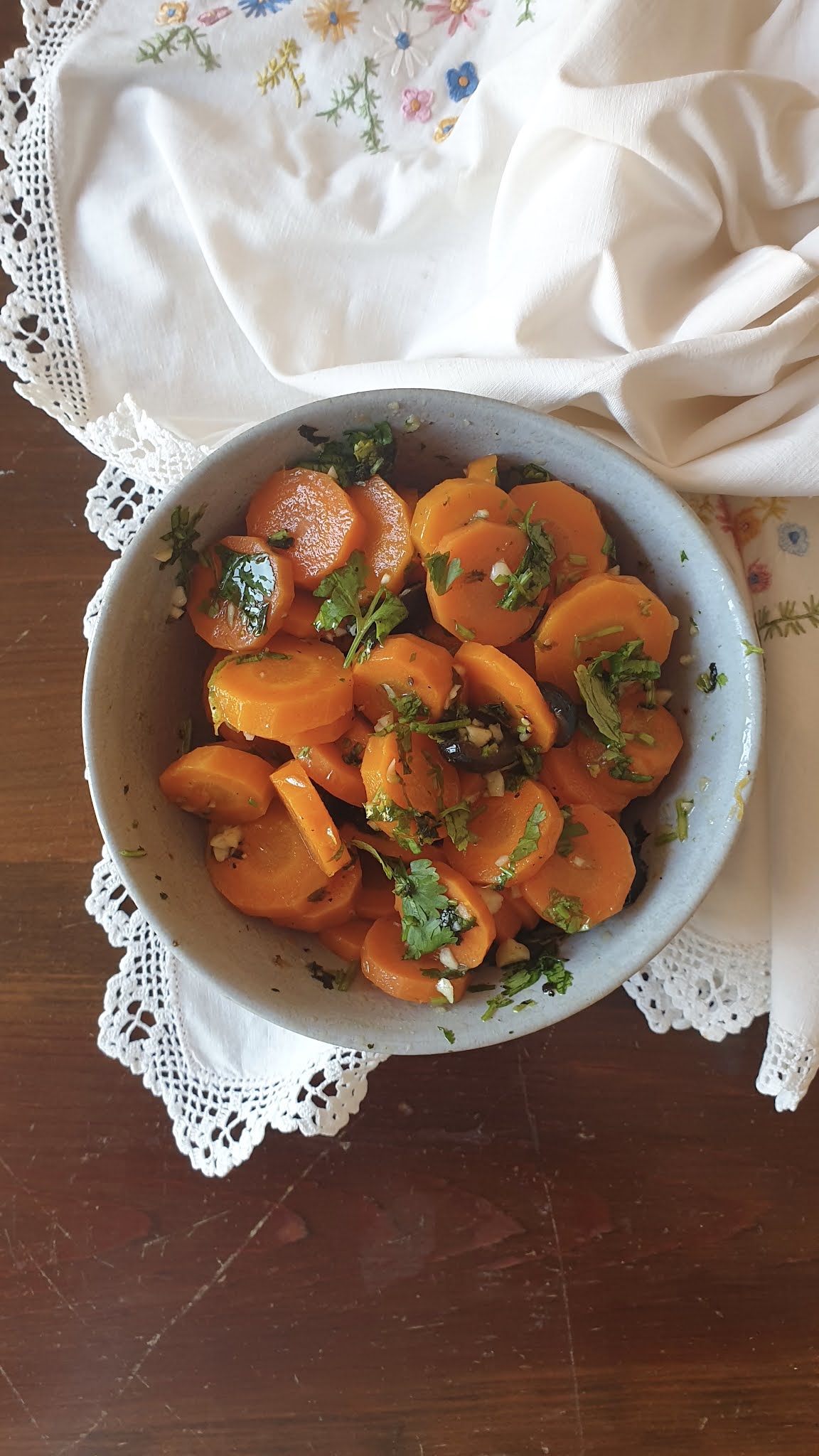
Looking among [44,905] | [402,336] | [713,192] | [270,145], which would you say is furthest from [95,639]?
[713,192]

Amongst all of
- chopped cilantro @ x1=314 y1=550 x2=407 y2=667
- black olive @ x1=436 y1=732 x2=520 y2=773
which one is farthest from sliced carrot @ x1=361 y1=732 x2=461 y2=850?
chopped cilantro @ x1=314 y1=550 x2=407 y2=667

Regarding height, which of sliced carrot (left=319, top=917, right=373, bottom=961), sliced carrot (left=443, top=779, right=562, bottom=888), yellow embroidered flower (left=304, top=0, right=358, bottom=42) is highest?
yellow embroidered flower (left=304, top=0, right=358, bottom=42)

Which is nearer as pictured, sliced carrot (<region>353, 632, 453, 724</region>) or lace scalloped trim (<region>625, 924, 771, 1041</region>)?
sliced carrot (<region>353, 632, 453, 724</region>)

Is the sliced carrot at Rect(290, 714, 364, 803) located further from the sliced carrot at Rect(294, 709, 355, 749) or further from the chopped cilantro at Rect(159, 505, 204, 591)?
the chopped cilantro at Rect(159, 505, 204, 591)

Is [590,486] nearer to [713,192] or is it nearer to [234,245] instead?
[713,192]

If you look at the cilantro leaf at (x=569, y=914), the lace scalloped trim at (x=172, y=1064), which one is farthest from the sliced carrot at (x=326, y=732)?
the lace scalloped trim at (x=172, y=1064)

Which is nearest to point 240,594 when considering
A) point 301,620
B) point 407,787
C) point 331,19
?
point 301,620

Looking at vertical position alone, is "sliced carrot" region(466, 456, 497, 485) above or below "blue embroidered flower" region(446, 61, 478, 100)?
below

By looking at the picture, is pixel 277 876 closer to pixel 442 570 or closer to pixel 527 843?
pixel 527 843
